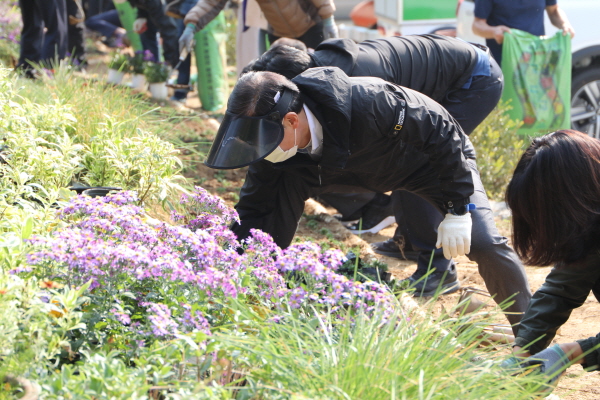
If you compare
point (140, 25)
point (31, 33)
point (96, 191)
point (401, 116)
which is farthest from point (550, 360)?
point (140, 25)

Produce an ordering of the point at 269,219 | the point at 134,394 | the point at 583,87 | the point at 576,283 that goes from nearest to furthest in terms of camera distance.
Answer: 1. the point at 134,394
2. the point at 576,283
3. the point at 269,219
4. the point at 583,87

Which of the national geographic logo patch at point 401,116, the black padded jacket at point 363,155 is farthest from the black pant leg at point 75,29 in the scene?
the national geographic logo patch at point 401,116

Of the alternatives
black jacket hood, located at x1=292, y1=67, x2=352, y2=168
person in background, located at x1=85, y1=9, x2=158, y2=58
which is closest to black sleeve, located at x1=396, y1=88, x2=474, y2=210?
black jacket hood, located at x1=292, y1=67, x2=352, y2=168

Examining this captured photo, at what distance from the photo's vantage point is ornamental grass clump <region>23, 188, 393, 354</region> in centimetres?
191

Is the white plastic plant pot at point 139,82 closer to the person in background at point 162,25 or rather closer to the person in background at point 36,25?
the person in background at point 162,25

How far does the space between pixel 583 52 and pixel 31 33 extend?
5.42 metres

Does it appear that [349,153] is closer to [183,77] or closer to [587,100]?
[587,100]

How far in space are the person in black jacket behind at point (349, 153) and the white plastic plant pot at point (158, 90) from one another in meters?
4.64

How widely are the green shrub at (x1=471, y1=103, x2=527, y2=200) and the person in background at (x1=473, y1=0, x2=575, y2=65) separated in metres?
0.64

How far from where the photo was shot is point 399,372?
5.89 feet

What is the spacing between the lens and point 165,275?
2059mm

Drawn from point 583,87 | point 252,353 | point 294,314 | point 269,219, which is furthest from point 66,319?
point 583,87

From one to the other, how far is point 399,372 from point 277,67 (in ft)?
5.85

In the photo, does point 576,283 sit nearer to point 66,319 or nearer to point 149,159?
point 66,319
